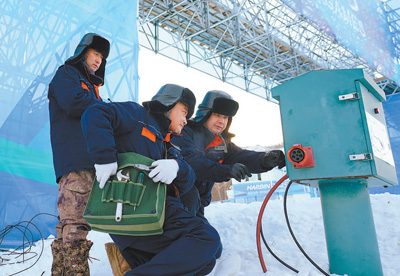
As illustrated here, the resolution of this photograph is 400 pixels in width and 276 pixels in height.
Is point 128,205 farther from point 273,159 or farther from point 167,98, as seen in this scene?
point 273,159

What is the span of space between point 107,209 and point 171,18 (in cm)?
873

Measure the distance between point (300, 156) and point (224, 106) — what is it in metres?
0.86

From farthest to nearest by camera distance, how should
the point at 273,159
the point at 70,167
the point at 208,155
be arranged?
the point at 208,155
the point at 273,159
the point at 70,167

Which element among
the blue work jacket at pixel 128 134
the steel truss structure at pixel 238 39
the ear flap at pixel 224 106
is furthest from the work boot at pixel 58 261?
the steel truss structure at pixel 238 39

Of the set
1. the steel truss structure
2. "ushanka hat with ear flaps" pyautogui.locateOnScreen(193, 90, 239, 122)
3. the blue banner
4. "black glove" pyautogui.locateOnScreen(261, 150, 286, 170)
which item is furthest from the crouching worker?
the steel truss structure

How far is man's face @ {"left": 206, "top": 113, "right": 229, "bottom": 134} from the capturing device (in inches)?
92.0

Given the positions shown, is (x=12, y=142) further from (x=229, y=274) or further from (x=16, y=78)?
(x=229, y=274)

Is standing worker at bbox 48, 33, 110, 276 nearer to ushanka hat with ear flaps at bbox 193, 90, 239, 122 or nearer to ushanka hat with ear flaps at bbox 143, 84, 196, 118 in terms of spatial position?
ushanka hat with ear flaps at bbox 143, 84, 196, 118

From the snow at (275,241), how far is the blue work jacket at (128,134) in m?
0.71

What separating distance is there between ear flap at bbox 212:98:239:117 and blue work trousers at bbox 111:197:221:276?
1098 mm

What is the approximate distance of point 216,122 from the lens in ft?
7.68

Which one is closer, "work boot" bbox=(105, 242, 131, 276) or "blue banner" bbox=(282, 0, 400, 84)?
"work boot" bbox=(105, 242, 131, 276)

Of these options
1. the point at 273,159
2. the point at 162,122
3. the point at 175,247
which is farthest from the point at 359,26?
the point at 175,247

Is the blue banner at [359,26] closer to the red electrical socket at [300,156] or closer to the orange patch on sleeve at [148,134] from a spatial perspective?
the red electrical socket at [300,156]
